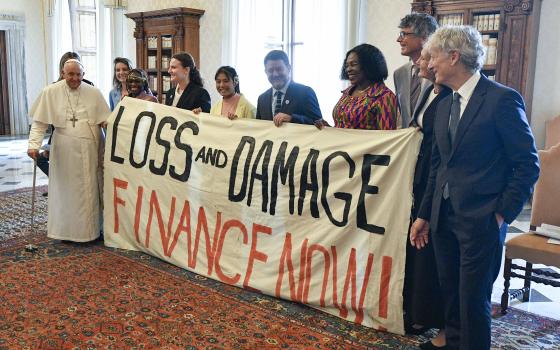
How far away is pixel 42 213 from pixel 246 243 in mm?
2941

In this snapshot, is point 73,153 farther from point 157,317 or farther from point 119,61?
point 157,317

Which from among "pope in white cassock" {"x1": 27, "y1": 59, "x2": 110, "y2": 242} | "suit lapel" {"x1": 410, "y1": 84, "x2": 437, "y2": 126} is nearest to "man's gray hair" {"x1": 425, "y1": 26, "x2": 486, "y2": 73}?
"suit lapel" {"x1": 410, "y1": 84, "x2": 437, "y2": 126}

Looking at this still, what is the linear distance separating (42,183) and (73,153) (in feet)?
11.4

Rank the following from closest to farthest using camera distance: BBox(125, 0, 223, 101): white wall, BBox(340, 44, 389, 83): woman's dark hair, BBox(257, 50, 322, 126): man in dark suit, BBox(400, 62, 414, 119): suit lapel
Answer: BBox(340, 44, 389, 83): woman's dark hair → BBox(400, 62, 414, 119): suit lapel → BBox(257, 50, 322, 126): man in dark suit → BBox(125, 0, 223, 101): white wall

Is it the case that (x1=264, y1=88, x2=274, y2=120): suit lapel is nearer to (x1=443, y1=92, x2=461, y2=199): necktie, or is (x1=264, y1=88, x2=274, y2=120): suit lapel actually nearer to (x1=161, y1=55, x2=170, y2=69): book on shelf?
(x1=443, y1=92, x2=461, y2=199): necktie

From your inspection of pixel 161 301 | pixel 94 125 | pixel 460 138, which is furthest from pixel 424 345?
pixel 94 125

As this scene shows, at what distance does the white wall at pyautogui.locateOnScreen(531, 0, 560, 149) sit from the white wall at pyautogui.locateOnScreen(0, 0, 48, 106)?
11238 millimetres

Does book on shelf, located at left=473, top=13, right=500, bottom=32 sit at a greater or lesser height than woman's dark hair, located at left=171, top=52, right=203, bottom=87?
greater

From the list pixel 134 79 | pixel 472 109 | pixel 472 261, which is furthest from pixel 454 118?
pixel 134 79

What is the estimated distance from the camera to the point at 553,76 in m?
5.95

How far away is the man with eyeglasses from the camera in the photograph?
9.73 ft

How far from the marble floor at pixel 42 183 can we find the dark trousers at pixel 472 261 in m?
1.23

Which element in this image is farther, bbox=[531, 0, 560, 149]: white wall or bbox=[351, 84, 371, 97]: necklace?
bbox=[531, 0, 560, 149]: white wall

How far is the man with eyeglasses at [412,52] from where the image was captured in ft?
9.73
